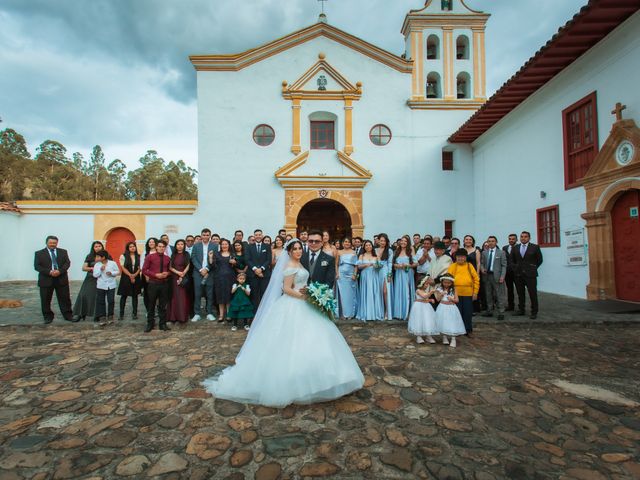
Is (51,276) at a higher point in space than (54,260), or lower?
lower

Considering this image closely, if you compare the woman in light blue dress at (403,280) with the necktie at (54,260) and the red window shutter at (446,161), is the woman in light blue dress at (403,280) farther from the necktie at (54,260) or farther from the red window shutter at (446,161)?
the red window shutter at (446,161)

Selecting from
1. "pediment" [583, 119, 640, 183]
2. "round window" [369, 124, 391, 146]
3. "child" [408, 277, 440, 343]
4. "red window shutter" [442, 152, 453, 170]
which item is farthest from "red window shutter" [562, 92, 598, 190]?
"child" [408, 277, 440, 343]

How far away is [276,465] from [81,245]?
15650mm

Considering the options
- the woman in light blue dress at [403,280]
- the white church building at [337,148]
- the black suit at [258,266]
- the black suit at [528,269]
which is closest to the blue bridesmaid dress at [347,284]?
the woman in light blue dress at [403,280]

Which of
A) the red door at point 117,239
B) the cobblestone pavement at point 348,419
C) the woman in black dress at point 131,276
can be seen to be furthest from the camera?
the red door at point 117,239

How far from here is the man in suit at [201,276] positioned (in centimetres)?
767

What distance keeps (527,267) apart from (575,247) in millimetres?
3314

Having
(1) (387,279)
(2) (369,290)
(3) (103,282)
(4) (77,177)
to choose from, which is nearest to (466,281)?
(1) (387,279)

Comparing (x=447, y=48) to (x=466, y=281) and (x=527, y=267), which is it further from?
(x=466, y=281)

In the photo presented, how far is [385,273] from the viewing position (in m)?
7.82

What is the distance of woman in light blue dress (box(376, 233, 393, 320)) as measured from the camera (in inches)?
306

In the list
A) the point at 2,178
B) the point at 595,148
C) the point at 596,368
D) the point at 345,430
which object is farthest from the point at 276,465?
the point at 2,178

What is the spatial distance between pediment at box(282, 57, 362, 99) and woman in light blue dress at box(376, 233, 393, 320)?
9.44 m

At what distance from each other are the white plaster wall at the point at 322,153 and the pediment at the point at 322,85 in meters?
0.33
